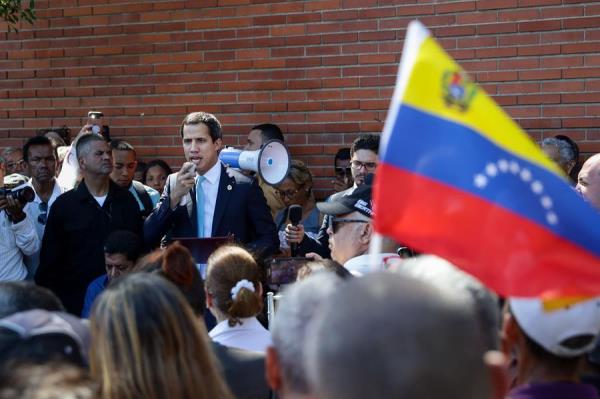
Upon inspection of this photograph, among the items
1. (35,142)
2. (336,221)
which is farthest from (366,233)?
(35,142)

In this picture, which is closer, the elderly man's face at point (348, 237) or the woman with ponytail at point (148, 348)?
the woman with ponytail at point (148, 348)

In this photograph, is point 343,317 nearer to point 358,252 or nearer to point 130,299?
point 130,299

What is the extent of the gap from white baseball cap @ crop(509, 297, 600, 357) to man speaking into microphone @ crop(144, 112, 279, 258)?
160 inches

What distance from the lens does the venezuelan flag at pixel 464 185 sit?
104 inches

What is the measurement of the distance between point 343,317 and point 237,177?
5182mm

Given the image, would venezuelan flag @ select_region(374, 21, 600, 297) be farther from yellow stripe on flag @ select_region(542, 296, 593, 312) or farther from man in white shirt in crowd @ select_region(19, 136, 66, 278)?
man in white shirt in crowd @ select_region(19, 136, 66, 278)

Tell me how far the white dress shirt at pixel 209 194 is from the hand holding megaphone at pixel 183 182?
19 centimetres

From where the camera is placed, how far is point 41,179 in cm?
806

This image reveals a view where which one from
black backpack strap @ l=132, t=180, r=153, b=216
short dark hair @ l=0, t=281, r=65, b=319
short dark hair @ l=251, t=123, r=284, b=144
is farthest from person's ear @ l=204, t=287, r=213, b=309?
short dark hair @ l=251, t=123, r=284, b=144

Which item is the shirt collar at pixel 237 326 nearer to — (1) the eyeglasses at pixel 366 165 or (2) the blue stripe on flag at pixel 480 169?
(2) the blue stripe on flag at pixel 480 169

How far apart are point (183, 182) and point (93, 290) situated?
2.94 ft

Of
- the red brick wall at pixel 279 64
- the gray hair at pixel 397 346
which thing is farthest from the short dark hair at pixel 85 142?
the gray hair at pixel 397 346

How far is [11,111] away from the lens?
32.6ft

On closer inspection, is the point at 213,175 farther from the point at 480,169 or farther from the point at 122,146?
the point at 480,169
